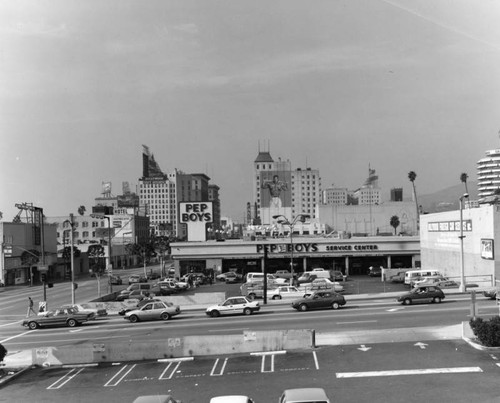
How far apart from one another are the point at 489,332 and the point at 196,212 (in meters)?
75.8

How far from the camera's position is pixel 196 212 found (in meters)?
97.5

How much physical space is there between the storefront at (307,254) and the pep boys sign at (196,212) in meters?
5.60

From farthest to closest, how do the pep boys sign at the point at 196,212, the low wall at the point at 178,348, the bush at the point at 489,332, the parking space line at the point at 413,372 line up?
the pep boys sign at the point at 196,212
the low wall at the point at 178,348
the bush at the point at 489,332
the parking space line at the point at 413,372

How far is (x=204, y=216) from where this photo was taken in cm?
9719

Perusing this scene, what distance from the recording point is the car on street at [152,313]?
41.3 metres

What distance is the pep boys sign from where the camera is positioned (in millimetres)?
96875

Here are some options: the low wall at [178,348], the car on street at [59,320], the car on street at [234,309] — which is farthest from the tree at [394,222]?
the low wall at [178,348]

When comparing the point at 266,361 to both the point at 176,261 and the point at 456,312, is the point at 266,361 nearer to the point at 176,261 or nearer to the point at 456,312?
the point at 456,312

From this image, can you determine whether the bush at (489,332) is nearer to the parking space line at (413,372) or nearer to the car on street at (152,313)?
the parking space line at (413,372)

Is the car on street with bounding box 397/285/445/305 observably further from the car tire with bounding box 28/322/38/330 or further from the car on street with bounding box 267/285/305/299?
the car tire with bounding box 28/322/38/330

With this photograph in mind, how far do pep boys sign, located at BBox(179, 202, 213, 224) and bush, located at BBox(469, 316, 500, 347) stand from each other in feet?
243

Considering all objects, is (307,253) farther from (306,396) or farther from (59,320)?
(306,396)

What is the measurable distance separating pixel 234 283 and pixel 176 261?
1795 cm

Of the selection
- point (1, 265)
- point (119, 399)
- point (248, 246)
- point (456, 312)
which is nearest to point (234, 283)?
point (248, 246)
